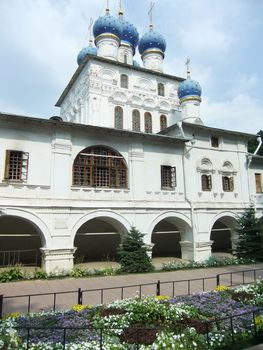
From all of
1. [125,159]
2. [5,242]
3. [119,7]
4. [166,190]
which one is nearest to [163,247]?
[166,190]

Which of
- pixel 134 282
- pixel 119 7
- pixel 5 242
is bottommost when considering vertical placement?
pixel 134 282

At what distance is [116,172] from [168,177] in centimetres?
351

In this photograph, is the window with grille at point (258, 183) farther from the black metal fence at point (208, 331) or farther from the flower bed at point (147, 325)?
the black metal fence at point (208, 331)

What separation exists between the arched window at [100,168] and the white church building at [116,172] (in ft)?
0.18

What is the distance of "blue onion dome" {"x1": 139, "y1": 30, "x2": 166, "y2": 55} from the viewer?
28844 mm

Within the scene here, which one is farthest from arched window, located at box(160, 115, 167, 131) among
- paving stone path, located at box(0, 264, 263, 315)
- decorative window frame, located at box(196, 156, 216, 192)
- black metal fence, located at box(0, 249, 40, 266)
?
black metal fence, located at box(0, 249, 40, 266)

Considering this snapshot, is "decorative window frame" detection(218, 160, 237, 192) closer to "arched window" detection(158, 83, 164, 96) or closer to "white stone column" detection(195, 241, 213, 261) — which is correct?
"white stone column" detection(195, 241, 213, 261)

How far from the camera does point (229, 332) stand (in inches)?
263

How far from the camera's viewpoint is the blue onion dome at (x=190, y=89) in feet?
79.0

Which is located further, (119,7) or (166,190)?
(119,7)

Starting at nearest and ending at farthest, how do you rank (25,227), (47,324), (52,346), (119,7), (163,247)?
A: 1. (52,346)
2. (47,324)
3. (25,227)
4. (163,247)
5. (119,7)

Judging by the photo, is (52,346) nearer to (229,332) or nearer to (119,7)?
(229,332)

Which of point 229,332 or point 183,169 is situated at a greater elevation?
point 183,169

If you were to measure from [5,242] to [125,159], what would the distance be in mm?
8916
